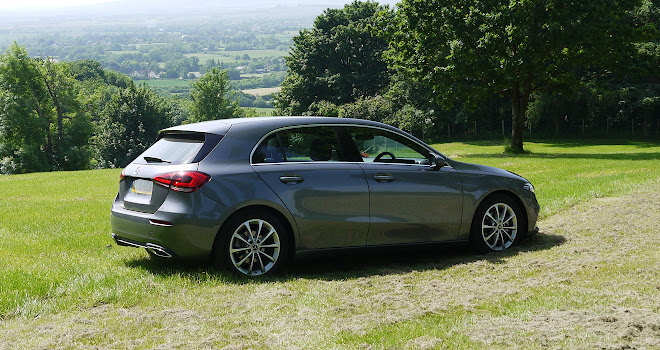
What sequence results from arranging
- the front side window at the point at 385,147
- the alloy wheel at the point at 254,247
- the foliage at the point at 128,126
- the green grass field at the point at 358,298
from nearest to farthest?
1. the green grass field at the point at 358,298
2. the alloy wheel at the point at 254,247
3. the front side window at the point at 385,147
4. the foliage at the point at 128,126

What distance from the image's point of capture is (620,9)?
32.8 meters

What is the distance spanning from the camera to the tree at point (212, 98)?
90.9 m

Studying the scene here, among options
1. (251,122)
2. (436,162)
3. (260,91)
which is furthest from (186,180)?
(260,91)

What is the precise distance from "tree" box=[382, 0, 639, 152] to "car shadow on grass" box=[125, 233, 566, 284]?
25.1 m

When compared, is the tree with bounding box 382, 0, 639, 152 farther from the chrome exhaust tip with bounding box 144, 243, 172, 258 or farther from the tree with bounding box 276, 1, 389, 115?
the chrome exhaust tip with bounding box 144, 243, 172, 258

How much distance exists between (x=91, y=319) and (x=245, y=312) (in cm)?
119

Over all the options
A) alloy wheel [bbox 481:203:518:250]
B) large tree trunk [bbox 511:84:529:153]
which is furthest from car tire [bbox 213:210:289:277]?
large tree trunk [bbox 511:84:529:153]

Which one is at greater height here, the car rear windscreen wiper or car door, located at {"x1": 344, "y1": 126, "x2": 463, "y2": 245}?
the car rear windscreen wiper

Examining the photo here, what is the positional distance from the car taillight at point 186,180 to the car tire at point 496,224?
3.46 metres

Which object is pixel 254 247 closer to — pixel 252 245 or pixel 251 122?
pixel 252 245

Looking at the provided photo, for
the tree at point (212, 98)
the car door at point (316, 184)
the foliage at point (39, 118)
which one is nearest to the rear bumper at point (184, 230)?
the car door at point (316, 184)

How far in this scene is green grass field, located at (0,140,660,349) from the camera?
15.1 feet

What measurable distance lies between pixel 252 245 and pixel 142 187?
131cm

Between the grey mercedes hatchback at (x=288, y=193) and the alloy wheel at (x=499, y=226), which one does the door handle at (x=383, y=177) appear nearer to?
the grey mercedes hatchback at (x=288, y=193)
